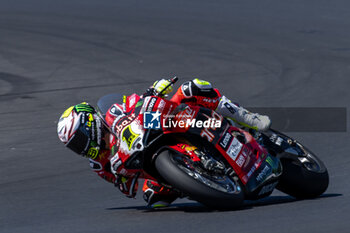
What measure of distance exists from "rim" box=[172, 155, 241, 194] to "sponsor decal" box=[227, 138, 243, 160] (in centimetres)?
24

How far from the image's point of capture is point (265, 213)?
6.43m

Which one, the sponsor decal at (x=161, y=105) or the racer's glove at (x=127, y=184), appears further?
the racer's glove at (x=127, y=184)

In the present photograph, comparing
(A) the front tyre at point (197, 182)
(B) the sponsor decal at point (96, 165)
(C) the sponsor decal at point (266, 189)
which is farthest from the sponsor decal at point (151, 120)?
(C) the sponsor decal at point (266, 189)

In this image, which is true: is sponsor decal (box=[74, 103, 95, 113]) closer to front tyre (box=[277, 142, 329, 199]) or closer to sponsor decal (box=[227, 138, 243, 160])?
sponsor decal (box=[227, 138, 243, 160])

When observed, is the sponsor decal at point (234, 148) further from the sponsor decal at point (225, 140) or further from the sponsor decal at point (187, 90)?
the sponsor decal at point (187, 90)

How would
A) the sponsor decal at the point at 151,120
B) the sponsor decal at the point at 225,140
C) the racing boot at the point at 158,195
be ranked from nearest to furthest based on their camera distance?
1. the sponsor decal at the point at 151,120
2. the sponsor decal at the point at 225,140
3. the racing boot at the point at 158,195

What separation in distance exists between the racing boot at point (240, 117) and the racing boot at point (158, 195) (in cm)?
98

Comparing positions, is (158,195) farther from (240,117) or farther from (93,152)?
(240,117)

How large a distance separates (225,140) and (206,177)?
516mm

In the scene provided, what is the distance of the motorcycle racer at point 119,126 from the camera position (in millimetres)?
6898

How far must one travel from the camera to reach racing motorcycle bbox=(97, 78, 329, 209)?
6504mm

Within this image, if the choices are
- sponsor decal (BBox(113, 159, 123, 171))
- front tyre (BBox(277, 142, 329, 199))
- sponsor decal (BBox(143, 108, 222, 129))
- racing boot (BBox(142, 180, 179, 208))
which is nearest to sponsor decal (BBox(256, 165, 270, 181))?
front tyre (BBox(277, 142, 329, 199))

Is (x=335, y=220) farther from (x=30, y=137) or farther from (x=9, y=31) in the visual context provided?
(x=9, y=31)

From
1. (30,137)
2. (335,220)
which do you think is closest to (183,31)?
(30,137)
